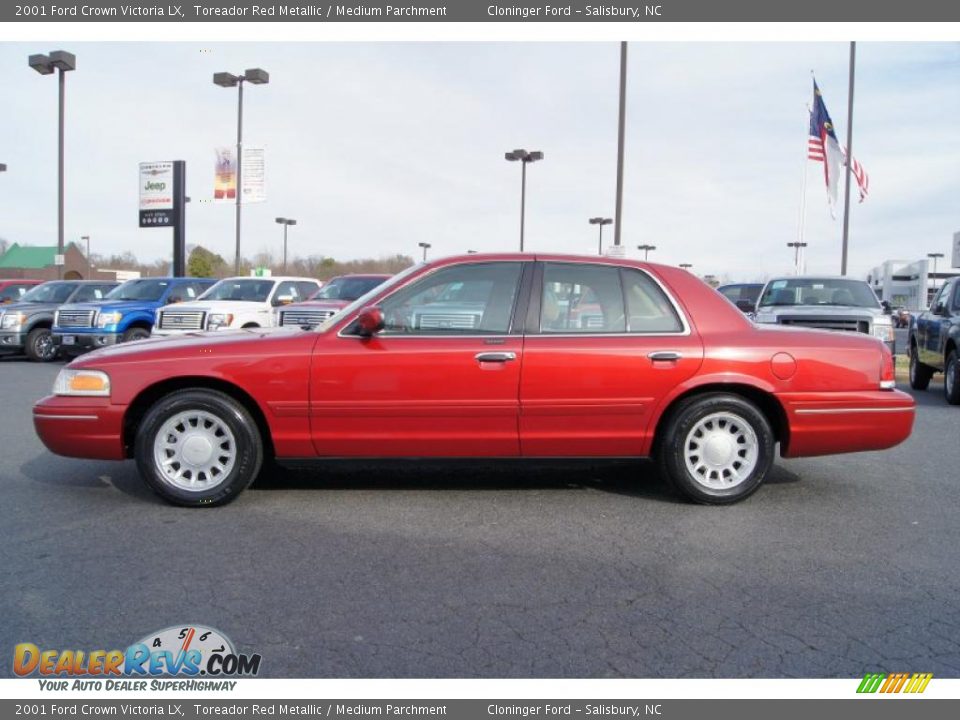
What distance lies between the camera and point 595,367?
505 cm

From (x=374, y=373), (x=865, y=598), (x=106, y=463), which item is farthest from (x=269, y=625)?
(x=106, y=463)

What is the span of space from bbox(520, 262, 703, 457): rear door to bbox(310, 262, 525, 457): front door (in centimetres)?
16

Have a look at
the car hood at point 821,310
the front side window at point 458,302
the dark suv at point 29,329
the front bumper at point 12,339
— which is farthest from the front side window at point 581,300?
the front bumper at point 12,339

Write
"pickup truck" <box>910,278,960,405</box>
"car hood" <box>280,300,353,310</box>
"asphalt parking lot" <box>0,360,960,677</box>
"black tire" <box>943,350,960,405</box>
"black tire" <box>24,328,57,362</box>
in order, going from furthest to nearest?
"black tire" <box>24,328,57,362</box>
"car hood" <box>280,300,353,310</box>
"pickup truck" <box>910,278,960,405</box>
"black tire" <box>943,350,960,405</box>
"asphalt parking lot" <box>0,360,960,677</box>

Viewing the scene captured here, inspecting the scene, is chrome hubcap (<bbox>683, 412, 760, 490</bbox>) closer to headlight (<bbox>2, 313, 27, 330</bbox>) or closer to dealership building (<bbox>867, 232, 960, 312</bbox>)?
headlight (<bbox>2, 313, 27, 330</bbox>)

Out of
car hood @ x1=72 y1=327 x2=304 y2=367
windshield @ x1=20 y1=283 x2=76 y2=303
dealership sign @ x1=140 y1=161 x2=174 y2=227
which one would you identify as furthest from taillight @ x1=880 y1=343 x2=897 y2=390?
dealership sign @ x1=140 y1=161 x2=174 y2=227

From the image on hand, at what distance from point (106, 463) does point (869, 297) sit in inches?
410

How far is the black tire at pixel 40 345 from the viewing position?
16.3 m

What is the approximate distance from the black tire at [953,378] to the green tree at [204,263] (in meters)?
55.4

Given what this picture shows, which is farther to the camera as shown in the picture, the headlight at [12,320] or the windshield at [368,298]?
the headlight at [12,320]

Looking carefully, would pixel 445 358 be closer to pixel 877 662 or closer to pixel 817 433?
pixel 817 433

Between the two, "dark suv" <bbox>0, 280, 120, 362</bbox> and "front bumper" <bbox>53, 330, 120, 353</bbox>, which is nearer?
"front bumper" <bbox>53, 330, 120, 353</bbox>

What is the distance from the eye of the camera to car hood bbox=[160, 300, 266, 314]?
42.7 feet

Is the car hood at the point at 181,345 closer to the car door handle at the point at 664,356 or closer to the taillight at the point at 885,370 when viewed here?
the car door handle at the point at 664,356
